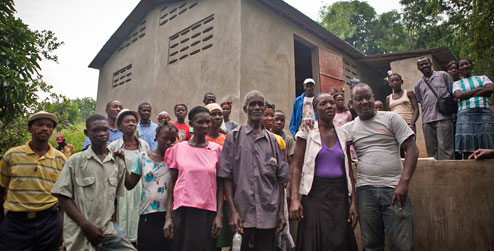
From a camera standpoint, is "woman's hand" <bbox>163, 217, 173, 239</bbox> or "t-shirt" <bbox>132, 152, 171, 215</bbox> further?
"t-shirt" <bbox>132, 152, 171, 215</bbox>

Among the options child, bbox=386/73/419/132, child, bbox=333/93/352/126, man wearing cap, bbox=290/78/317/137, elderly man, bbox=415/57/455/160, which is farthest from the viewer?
man wearing cap, bbox=290/78/317/137

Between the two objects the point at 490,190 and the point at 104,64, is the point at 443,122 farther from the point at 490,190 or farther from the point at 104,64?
the point at 104,64

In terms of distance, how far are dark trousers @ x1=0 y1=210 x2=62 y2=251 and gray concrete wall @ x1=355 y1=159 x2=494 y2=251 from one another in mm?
3859

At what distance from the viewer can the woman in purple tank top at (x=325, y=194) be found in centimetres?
247

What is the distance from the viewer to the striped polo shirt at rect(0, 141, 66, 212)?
2936 millimetres

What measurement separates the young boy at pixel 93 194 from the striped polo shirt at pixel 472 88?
4380mm

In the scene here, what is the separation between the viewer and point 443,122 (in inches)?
173

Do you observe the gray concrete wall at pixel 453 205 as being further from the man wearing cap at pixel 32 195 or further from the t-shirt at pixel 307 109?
the man wearing cap at pixel 32 195

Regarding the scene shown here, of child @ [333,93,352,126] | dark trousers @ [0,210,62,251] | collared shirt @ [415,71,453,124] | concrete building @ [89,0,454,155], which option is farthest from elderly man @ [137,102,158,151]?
collared shirt @ [415,71,453,124]

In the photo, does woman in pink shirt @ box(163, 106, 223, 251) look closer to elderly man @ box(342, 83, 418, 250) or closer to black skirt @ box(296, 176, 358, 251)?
black skirt @ box(296, 176, 358, 251)

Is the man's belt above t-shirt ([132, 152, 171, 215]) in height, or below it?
below

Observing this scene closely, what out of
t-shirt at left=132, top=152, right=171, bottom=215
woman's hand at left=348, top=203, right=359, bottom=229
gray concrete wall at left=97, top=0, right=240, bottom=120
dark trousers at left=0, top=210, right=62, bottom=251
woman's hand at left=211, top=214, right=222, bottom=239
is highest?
gray concrete wall at left=97, top=0, right=240, bottom=120

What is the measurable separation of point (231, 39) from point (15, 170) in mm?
5114

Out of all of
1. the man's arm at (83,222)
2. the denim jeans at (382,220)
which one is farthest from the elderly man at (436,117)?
the man's arm at (83,222)
